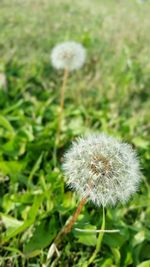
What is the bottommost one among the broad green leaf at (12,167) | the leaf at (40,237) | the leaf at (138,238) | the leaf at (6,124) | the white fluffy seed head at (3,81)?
the leaf at (40,237)

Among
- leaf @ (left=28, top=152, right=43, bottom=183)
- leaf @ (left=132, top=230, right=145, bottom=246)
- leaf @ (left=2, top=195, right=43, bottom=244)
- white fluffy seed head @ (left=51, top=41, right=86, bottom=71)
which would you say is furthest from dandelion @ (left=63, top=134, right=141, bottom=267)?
white fluffy seed head @ (left=51, top=41, right=86, bottom=71)

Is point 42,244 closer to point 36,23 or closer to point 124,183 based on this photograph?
point 124,183

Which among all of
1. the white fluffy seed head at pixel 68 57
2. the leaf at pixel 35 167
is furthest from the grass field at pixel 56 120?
the white fluffy seed head at pixel 68 57

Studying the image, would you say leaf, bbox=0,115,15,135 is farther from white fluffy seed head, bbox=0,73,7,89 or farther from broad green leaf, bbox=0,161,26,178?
white fluffy seed head, bbox=0,73,7,89

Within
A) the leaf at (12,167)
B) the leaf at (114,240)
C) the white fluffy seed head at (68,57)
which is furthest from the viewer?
the white fluffy seed head at (68,57)

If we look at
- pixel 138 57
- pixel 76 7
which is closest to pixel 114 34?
pixel 138 57

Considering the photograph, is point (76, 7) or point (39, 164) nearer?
point (39, 164)

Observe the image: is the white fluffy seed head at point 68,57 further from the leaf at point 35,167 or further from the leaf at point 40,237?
the leaf at point 40,237
